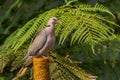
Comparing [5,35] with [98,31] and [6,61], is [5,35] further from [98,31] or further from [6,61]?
[98,31]

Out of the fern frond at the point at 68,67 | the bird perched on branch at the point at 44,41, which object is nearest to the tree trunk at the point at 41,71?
the bird perched on branch at the point at 44,41

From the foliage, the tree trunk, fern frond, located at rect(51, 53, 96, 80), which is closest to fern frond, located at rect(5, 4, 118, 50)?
the foliage

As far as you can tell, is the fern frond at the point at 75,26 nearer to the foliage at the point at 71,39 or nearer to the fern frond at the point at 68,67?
the foliage at the point at 71,39

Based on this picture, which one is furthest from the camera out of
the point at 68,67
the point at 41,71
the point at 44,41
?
the point at 68,67

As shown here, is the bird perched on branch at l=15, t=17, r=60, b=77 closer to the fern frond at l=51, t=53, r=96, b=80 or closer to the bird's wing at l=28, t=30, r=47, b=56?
the bird's wing at l=28, t=30, r=47, b=56

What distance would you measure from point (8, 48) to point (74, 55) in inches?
11.0

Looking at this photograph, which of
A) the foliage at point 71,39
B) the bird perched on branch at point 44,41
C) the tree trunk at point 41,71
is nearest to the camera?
the tree trunk at point 41,71

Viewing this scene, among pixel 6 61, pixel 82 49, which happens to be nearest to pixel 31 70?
pixel 6 61

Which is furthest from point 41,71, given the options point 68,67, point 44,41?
point 68,67

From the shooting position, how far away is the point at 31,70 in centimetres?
167

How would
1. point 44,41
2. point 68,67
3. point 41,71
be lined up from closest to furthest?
point 41,71 < point 44,41 < point 68,67

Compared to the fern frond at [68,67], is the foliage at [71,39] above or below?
above

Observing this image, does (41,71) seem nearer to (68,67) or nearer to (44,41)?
(44,41)

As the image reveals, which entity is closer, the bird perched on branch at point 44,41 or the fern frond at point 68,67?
the bird perched on branch at point 44,41
